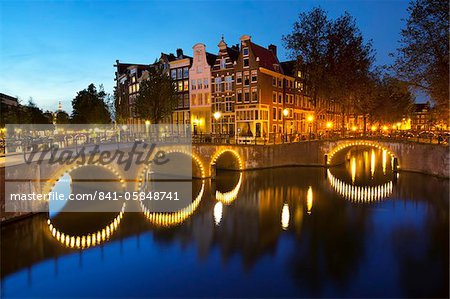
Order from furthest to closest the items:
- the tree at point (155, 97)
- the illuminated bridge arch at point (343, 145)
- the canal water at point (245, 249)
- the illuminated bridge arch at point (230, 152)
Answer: the tree at point (155, 97), the illuminated bridge arch at point (343, 145), the illuminated bridge arch at point (230, 152), the canal water at point (245, 249)

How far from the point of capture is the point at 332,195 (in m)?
32.0

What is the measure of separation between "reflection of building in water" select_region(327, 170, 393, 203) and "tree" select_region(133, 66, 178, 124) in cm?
2345

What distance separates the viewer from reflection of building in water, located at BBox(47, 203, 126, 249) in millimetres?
→ 21156

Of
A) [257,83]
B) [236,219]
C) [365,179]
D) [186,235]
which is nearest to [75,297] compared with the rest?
[186,235]

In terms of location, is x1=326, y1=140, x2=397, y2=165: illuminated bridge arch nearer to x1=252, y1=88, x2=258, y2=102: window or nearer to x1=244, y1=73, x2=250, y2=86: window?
x1=252, y1=88, x2=258, y2=102: window

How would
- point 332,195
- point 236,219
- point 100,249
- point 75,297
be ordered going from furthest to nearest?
point 332,195 < point 236,219 < point 100,249 < point 75,297

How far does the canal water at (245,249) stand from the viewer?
15.8m

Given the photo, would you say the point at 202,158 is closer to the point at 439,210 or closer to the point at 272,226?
the point at 272,226

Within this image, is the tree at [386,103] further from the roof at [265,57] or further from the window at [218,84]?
the window at [218,84]

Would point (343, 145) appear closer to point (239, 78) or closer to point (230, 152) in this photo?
point (230, 152)

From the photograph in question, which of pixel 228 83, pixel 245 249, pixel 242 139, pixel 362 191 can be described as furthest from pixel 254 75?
pixel 245 249

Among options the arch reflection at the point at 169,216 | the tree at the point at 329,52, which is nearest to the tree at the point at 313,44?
the tree at the point at 329,52

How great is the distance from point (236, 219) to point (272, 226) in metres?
3.06

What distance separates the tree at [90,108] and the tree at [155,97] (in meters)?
15.4
